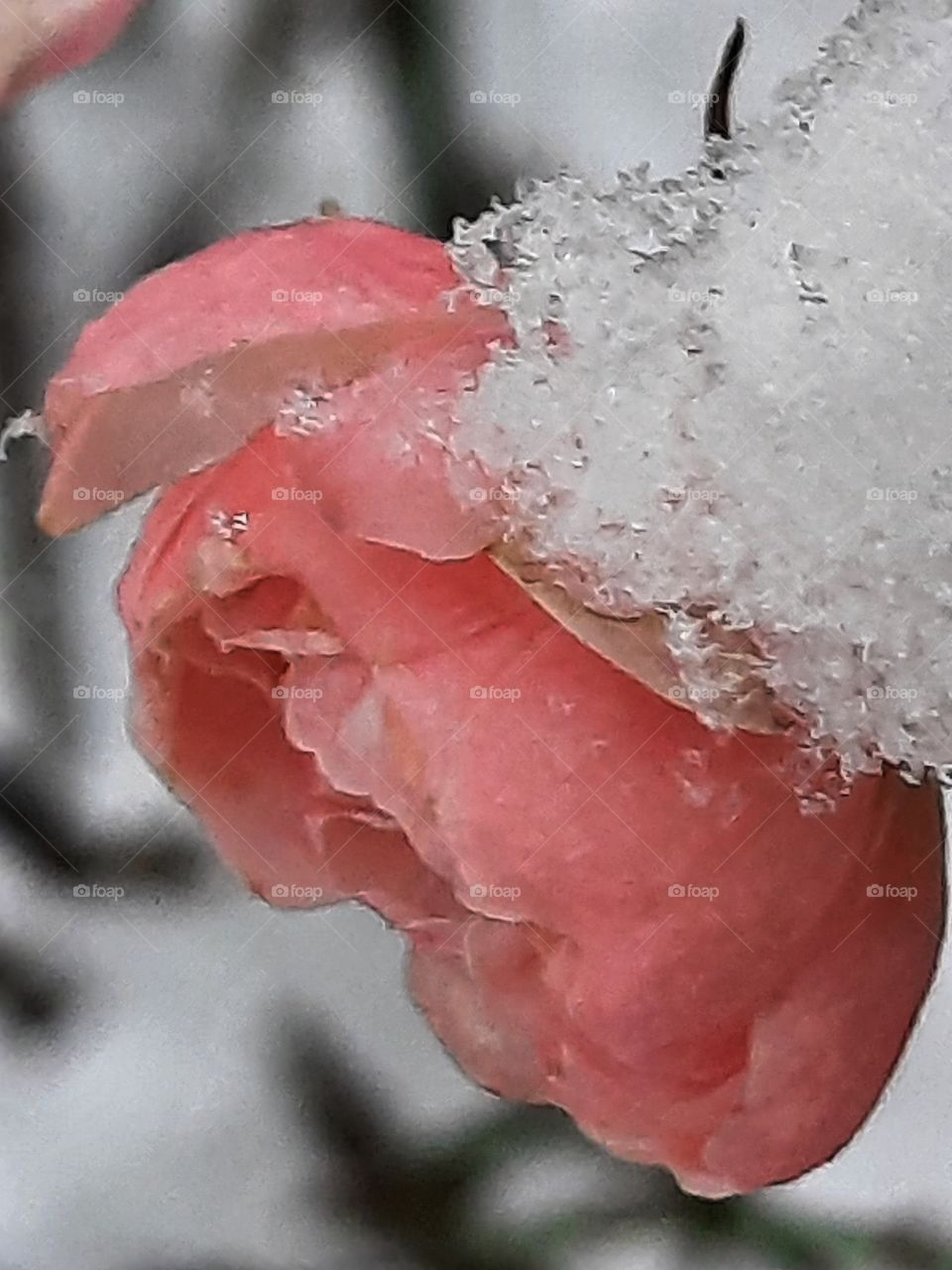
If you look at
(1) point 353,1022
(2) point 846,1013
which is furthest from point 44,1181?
(2) point 846,1013

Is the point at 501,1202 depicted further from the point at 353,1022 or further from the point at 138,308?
the point at 138,308

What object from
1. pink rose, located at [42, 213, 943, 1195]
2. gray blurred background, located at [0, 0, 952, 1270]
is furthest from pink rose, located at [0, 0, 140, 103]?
pink rose, located at [42, 213, 943, 1195]
